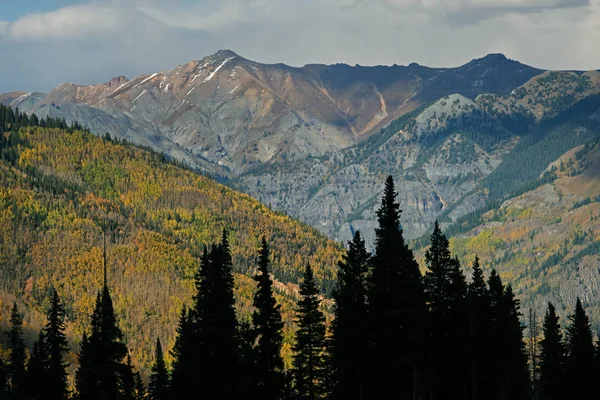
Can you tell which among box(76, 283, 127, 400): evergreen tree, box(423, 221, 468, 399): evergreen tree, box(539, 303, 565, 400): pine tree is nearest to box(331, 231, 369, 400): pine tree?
box(423, 221, 468, 399): evergreen tree

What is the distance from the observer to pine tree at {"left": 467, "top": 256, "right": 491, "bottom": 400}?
295 ft

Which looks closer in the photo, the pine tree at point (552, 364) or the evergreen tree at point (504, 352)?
the evergreen tree at point (504, 352)

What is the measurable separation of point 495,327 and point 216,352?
1070 inches

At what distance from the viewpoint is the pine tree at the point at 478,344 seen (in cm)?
8988

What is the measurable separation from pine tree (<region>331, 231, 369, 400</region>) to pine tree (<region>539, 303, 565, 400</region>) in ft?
141

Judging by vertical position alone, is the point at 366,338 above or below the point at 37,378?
below

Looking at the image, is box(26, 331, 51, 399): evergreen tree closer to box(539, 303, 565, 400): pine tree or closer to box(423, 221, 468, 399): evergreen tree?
box(423, 221, 468, 399): evergreen tree

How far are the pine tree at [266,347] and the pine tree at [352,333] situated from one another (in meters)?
5.07

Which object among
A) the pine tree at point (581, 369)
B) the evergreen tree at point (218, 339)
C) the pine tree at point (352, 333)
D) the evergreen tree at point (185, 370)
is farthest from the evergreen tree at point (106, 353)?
the pine tree at point (581, 369)

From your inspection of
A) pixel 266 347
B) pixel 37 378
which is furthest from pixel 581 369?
pixel 37 378

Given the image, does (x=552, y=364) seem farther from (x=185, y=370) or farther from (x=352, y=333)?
(x=352, y=333)

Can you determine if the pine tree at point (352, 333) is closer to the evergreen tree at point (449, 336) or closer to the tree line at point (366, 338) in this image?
the tree line at point (366, 338)

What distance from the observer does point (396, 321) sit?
2785 inches

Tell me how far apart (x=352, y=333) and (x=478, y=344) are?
20.1 metres
